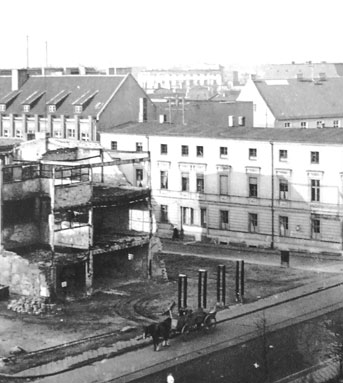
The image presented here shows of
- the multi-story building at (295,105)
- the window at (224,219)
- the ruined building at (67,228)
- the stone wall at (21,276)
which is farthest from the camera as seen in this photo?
the multi-story building at (295,105)

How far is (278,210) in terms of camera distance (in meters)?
65.8

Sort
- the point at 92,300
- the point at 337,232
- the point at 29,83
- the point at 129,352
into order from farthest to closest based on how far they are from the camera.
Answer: the point at 29,83, the point at 337,232, the point at 92,300, the point at 129,352

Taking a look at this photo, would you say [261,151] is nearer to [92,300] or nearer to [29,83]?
[92,300]

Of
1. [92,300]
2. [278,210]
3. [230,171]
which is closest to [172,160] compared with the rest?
[230,171]

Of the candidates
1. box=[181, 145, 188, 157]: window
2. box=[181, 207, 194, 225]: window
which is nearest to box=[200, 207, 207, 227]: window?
box=[181, 207, 194, 225]: window

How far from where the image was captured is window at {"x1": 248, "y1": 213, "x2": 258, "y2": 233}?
67238 millimetres

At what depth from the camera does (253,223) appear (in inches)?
2653

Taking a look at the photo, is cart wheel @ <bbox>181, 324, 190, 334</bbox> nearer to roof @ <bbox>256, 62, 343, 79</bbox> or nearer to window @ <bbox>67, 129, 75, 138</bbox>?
window @ <bbox>67, 129, 75, 138</bbox>

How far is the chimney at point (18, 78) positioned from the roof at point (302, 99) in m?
25.8

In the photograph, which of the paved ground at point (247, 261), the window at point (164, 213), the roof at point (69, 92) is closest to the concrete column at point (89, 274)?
the paved ground at point (247, 261)

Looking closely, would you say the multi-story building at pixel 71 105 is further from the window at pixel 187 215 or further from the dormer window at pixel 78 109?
the window at pixel 187 215

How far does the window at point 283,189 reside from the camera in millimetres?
65625

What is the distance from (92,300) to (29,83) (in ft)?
170

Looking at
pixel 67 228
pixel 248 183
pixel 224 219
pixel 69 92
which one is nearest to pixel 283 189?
pixel 248 183
